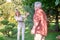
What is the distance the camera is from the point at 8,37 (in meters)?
10.6

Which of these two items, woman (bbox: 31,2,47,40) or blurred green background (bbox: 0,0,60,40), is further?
blurred green background (bbox: 0,0,60,40)

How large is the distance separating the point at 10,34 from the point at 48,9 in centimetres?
217

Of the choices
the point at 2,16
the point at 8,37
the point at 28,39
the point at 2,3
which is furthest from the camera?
the point at 2,3

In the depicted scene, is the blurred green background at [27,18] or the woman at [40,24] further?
the blurred green background at [27,18]

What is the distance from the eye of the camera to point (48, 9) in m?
11.2

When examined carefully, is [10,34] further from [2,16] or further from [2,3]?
[2,3]

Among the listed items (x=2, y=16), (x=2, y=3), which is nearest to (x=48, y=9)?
(x=2, y=16)

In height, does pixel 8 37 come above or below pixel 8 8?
below

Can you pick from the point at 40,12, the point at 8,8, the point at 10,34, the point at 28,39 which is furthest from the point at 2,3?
the point at 40,12

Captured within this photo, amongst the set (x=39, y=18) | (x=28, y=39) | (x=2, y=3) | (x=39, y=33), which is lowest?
(x=28, y=39)

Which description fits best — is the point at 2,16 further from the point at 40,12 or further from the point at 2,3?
the point at 40,12

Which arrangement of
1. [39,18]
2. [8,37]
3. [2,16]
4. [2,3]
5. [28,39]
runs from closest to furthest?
[39,18]
[28,39]
[8,37]
[2,16]
[2,3]

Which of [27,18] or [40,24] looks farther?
[27,18]

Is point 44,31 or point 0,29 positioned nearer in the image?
point 44,31
